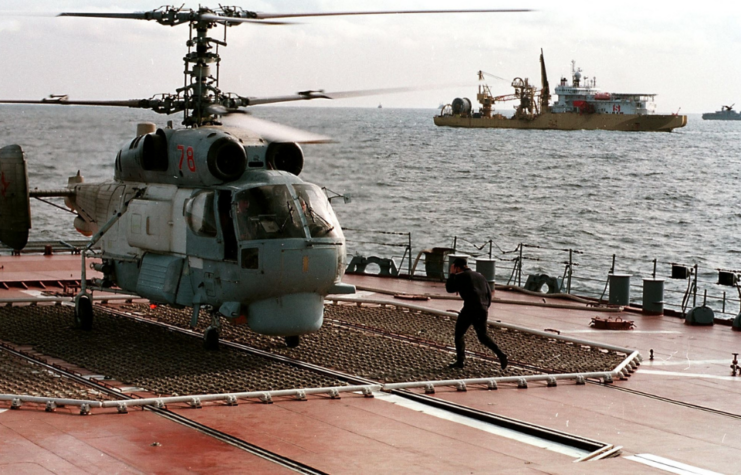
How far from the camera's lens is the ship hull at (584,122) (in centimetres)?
17788

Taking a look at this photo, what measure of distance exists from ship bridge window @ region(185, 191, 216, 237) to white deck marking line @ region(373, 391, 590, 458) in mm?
3868

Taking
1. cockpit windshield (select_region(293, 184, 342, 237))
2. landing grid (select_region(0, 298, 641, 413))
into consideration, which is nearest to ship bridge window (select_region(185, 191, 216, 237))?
cockpit windshield (select_region(293, 184, 342, 237))

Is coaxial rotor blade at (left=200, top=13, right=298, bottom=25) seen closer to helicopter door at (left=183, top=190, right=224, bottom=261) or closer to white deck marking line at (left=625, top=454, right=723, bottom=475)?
helicopter door at (left=183, top=190, right=224, bottom=261)

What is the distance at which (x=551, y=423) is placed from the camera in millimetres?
11609

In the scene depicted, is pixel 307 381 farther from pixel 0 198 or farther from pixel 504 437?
pixel 0 198

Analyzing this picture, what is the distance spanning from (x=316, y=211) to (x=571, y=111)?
16867 centimetres

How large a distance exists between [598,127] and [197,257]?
171752 millimetres

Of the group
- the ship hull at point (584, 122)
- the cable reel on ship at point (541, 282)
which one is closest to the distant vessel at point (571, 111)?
the ship hull at point (584, 122)

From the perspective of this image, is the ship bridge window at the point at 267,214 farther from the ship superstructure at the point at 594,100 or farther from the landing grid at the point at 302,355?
the ship superstructure at the point at 594,100

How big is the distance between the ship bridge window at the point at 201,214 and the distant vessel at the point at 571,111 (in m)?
161

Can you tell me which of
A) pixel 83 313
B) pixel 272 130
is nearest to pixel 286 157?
pixel 272 130

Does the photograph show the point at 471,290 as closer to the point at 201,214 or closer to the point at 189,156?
the point at 201,214

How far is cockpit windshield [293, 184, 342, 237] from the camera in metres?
14.6

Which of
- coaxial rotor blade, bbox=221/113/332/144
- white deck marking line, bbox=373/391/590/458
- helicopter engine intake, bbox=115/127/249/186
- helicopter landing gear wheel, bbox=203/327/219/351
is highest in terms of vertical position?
coaxial rotor blade, bbox=221/113/332/144
